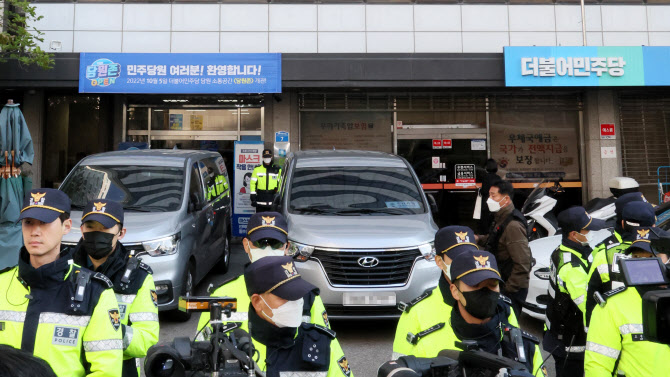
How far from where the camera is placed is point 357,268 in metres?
6.57

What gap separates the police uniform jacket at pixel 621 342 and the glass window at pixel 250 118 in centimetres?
1178

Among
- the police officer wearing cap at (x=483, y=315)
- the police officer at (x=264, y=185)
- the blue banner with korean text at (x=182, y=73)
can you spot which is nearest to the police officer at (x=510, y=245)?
the police officer wearing cap at (x=483, y=315)

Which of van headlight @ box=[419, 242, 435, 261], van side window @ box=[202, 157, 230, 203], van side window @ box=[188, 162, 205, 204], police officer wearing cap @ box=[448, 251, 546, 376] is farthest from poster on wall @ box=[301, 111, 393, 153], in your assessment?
police officer wearing cap @ box=[448, 251, 546, 376]

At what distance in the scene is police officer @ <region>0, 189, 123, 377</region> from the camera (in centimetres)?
258

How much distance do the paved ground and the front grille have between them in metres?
0.67

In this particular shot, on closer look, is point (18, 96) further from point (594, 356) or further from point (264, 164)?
point (594, 356)

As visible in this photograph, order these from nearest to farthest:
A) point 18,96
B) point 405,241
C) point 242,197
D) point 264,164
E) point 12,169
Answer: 1. point 405,241
2. point 12,169
3. point 264,164
4. point 242,197
5. point 18,96

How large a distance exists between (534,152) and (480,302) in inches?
493

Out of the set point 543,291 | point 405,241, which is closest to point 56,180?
point 405,241

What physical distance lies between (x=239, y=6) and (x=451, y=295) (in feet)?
39.1

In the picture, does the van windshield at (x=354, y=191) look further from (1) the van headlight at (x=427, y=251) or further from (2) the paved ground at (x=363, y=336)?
(2) the paved ground at (x=363, y=336)

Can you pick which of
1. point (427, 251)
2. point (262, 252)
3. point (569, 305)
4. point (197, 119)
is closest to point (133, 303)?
point (262, 252)

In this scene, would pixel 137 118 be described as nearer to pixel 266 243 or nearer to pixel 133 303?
pixel 266 243

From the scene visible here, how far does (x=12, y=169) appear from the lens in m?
8.22
